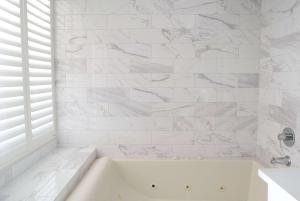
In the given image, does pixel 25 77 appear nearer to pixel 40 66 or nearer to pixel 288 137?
pixel 40 66

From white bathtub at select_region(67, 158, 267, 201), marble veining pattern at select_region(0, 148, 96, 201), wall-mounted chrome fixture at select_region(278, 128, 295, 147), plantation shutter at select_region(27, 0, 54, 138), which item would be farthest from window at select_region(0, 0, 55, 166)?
wall-mounted chrome fixture at select_region(278, 128, 295, 147)

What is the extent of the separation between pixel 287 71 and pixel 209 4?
93 centimetres

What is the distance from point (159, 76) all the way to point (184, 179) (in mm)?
1004

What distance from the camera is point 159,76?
2551 millimetres

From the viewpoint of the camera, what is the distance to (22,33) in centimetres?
190

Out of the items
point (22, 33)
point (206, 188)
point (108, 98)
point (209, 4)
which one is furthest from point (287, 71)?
point (22, 33)

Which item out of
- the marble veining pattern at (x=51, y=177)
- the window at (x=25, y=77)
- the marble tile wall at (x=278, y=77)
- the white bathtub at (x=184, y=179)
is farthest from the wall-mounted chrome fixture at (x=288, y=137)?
the window at (x=25, y=77)

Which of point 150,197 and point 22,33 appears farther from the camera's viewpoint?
point 150,197

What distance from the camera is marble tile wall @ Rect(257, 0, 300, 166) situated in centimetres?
197

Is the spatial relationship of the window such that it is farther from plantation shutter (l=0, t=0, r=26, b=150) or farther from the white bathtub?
the white bathtub

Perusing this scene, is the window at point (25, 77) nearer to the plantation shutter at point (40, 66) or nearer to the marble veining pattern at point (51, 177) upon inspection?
the plantation shutter at point (40, 66)

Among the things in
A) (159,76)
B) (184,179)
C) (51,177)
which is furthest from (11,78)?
(184,179)

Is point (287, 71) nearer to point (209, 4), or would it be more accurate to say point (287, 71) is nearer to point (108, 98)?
point (209, 4)

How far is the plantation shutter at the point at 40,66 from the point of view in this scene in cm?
206
